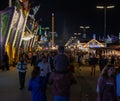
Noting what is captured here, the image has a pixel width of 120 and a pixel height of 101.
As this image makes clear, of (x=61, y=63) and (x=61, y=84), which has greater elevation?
(x=61, y=63)

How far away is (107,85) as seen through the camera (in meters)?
9.90

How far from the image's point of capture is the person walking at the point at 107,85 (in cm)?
982

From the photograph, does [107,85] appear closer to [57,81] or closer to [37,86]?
[57,81]

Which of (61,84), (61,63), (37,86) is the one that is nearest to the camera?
(61,84)

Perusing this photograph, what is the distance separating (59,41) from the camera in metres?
196

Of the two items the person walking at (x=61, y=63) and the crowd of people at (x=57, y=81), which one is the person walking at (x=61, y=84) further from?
the person walking at (x=61, y=63)

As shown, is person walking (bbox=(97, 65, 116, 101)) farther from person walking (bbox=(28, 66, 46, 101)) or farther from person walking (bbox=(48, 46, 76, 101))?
person walking (bbox=(28, 66, 46, 101))

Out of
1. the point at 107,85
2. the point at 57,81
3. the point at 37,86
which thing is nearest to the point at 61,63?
the point at 37,86

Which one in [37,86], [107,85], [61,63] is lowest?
[37,86]

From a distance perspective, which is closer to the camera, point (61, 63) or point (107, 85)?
point (107, 85)

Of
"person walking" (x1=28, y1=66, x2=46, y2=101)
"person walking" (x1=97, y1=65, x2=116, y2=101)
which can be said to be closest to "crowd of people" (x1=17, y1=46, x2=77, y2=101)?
"person walking" (x1=28, y1=66, x2=46, y2=101)

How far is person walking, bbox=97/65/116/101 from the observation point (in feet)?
32.2

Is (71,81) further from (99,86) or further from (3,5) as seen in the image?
(3,5)

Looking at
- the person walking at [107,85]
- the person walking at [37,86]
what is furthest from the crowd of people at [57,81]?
the person walking at [107,85]
